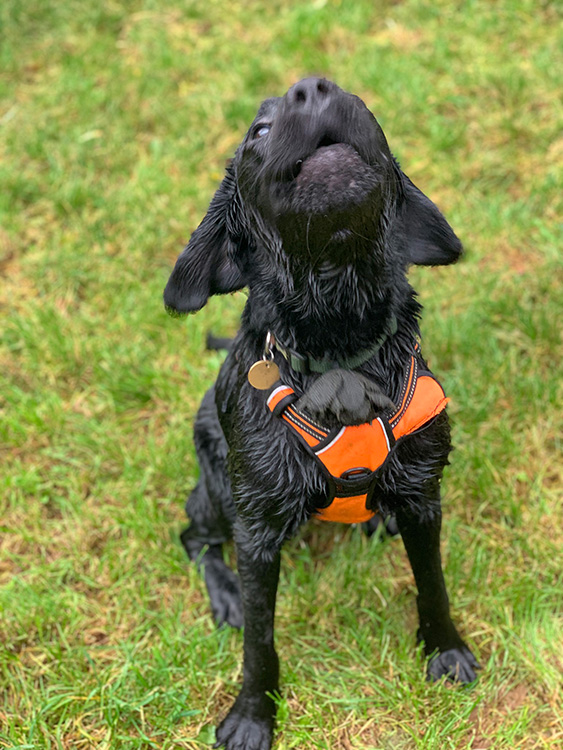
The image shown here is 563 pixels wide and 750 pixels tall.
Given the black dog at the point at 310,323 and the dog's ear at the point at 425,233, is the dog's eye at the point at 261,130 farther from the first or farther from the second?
the dog's ear at the point at 425,233

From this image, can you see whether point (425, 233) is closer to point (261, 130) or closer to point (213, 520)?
point (261, 130)

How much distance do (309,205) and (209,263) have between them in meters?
0.42

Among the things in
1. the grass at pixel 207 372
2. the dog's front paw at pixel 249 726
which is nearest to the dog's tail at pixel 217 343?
the grass at pixel 207 372

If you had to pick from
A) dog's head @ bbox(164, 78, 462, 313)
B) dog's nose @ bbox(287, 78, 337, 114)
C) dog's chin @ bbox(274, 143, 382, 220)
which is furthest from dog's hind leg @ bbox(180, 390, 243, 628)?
dog's nose @ bbox(287, 78, 337, 114)

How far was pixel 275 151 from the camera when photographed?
1.75m

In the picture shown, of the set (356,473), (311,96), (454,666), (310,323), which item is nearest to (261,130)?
(311,96)

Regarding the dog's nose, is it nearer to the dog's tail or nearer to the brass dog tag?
the brass dog tag

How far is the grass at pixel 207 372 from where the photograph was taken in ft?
8.33

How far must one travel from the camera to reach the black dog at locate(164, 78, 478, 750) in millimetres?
1749

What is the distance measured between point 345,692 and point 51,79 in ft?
15.4

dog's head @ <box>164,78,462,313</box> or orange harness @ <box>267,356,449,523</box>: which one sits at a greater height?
dog's head @ <box>164,78,462,313</box>

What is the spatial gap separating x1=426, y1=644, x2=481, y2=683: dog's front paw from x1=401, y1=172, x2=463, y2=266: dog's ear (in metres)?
1.35

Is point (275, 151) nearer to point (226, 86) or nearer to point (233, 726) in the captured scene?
point (233, 726)

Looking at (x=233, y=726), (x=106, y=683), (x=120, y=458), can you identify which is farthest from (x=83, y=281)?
(x=233, y=726)
